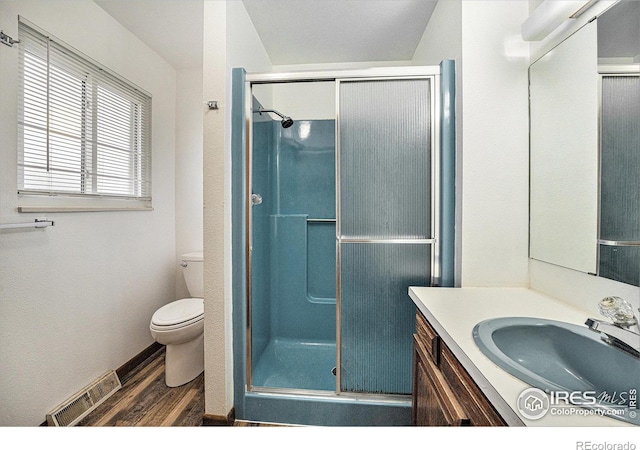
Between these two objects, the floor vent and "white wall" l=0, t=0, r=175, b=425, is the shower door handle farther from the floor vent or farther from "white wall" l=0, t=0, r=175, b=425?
the floor vent

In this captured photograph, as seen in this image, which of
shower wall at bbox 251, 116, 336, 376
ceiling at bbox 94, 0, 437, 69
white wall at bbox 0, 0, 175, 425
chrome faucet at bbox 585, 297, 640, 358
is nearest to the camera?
chrome faucet at bbox 585, 297, 640, 358

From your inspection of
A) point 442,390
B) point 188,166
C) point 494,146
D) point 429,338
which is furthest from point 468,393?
A: point 188,166

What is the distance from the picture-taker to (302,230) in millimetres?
2336

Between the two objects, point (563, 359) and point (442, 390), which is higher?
point (563, 359)

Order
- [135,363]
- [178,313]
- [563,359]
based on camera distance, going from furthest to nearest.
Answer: [135,363] → [178,313] → [563,359]

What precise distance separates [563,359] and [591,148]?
2.33 feet

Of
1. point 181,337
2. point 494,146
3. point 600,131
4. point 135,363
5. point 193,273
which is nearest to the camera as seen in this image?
point 600,131

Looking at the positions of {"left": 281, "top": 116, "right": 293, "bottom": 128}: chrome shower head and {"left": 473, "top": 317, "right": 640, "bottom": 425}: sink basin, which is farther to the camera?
{"left": 281, "top": 116, "right": 293, "bottom": 128}: chrome shower head

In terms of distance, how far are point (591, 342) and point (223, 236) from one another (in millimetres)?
1421

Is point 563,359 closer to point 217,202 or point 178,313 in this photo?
point 217,202

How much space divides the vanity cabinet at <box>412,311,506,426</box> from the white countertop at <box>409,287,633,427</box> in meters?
0.04

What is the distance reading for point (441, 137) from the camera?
53.2 inches

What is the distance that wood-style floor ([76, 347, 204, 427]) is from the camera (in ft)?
4.73

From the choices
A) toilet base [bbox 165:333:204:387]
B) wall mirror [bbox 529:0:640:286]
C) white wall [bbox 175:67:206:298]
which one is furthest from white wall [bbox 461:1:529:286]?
white wall [bbox 175:67:206:298]
